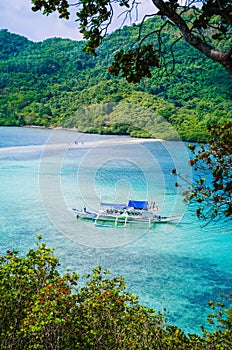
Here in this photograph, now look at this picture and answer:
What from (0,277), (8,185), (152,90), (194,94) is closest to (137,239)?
(8,185)

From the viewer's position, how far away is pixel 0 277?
2922mm

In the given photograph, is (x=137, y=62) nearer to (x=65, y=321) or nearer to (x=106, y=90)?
(x=65, y=321)

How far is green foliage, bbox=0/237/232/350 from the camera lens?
8.74ft

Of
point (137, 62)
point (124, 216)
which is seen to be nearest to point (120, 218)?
point (124, 216)

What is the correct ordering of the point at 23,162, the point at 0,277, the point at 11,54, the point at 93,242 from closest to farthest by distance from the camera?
1. the point at 0,277
2. the point at 93,242
3. the point at 23,162
4. the point at 11,54

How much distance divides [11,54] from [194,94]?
26589 mm

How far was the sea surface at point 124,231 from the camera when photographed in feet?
25.7

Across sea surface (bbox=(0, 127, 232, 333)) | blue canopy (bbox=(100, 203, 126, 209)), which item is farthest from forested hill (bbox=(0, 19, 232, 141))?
blue canopy (bbox=(100, 203, 126, 209))

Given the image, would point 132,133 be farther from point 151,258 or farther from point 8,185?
point 151,258

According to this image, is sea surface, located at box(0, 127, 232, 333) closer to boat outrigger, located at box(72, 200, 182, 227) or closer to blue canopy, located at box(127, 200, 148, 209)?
boat outrigger, located at box(72, 200, 182, 227)

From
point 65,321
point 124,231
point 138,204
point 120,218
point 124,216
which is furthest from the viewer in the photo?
point 138,204

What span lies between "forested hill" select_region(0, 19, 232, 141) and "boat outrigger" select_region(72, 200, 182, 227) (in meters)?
9.64

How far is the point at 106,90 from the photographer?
32.5m

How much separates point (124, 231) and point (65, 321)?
8832 millimetres
